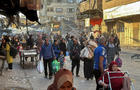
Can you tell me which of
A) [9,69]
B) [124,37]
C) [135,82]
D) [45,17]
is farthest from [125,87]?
[45,17]

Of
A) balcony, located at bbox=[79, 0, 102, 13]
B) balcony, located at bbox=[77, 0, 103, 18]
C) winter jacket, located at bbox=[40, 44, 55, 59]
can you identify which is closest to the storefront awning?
balcony, located at bbox=[77, 0, 103, 18]

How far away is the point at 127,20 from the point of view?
27.0 m

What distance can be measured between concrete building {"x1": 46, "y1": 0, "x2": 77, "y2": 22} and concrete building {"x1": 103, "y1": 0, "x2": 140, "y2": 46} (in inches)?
2245

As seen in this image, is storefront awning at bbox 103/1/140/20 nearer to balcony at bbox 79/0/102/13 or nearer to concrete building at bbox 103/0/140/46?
concrete building at bbox 103/0/140/46

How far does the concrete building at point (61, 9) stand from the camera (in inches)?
3425

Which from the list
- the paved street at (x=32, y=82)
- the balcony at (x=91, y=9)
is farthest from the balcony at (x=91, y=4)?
the paved street at (x=32, y=82)

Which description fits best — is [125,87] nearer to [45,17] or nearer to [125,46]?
[125,46]

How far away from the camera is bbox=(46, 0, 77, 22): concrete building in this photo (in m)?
87.0

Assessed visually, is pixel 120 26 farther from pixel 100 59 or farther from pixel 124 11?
pixel 100 59

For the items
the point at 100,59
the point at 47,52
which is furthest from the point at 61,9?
the point at 100,59

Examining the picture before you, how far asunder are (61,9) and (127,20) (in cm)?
6209

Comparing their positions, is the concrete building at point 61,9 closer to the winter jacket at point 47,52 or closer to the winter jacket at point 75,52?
the winter jacket at point 75,52

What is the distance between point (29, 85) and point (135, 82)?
372 cm

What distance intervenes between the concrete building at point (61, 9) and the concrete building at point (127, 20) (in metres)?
57.0
